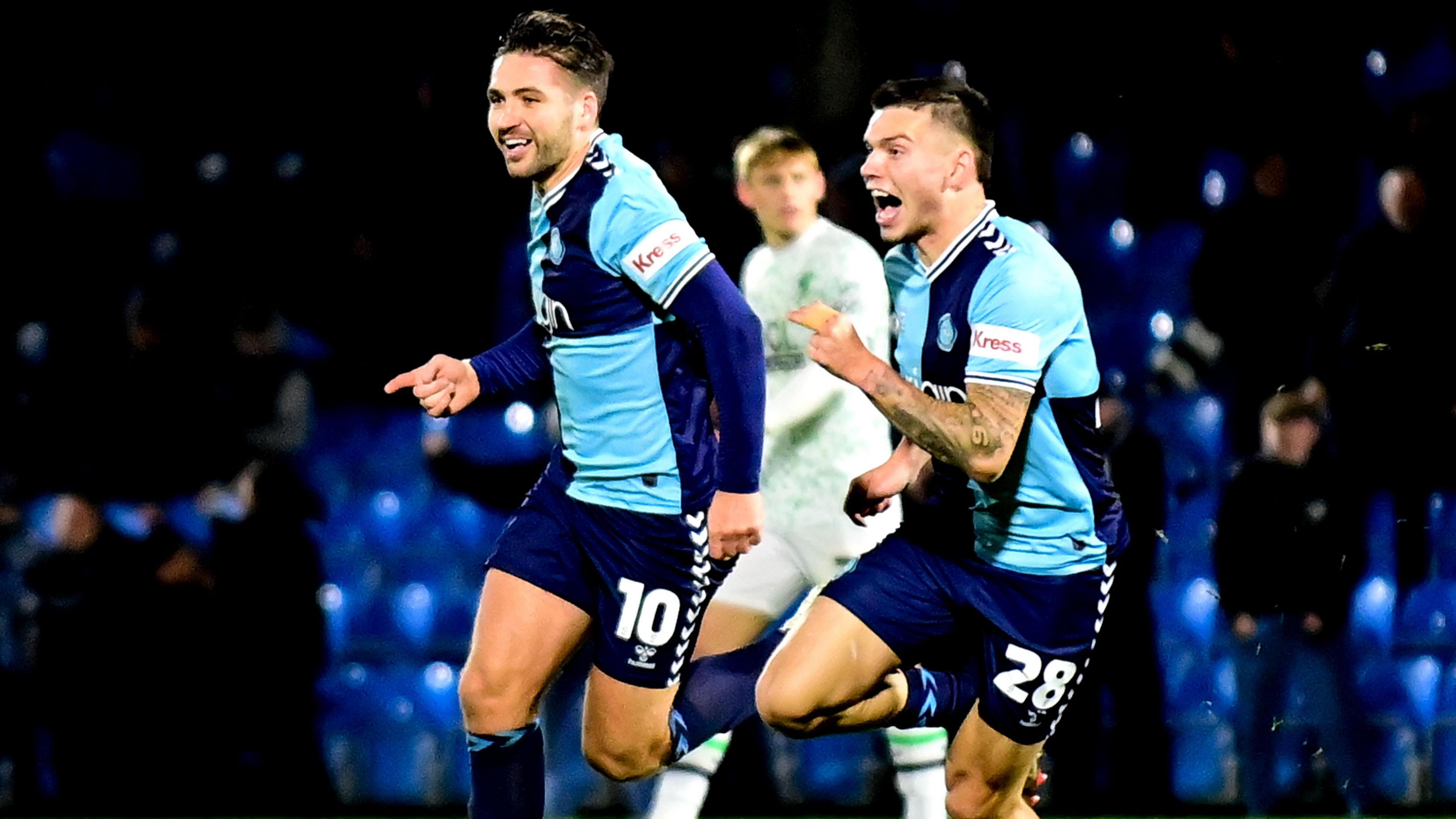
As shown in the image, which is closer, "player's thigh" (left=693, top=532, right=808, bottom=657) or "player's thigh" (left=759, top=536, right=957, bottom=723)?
"player's thigh" (left=759, top=536, right=957, bottom=723)

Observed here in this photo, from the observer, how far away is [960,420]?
11.5ft

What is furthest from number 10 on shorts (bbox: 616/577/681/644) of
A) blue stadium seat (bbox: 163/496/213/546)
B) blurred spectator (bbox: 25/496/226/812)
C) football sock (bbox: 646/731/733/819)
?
blue stadium seat (bbox: 163/496/213/546)

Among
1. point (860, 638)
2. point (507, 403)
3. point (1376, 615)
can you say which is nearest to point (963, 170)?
point (860, 638)

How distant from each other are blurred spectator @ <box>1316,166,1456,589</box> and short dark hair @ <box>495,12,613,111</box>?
10.0 feet

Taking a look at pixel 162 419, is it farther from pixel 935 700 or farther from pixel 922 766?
pixel 935 700

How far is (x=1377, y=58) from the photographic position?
7277mm

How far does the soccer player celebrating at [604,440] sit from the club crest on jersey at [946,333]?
358 mm

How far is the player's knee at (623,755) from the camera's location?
398 centimetres

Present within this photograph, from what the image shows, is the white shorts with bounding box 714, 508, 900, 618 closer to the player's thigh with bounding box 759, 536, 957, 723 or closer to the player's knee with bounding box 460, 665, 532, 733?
the player's thigh with bounding box 759, 536, 957, 723

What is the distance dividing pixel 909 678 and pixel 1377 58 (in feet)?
14.0

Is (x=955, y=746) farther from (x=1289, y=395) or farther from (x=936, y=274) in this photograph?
(x=1289, y=395)

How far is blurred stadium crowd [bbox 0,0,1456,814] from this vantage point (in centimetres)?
597

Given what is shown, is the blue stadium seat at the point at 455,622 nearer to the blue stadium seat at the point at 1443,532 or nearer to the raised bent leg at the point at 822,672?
the raised bent leg at the point at 822,672

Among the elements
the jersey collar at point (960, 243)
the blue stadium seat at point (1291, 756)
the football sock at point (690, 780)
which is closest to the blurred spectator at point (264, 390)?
the football sock at point (690, 780)
